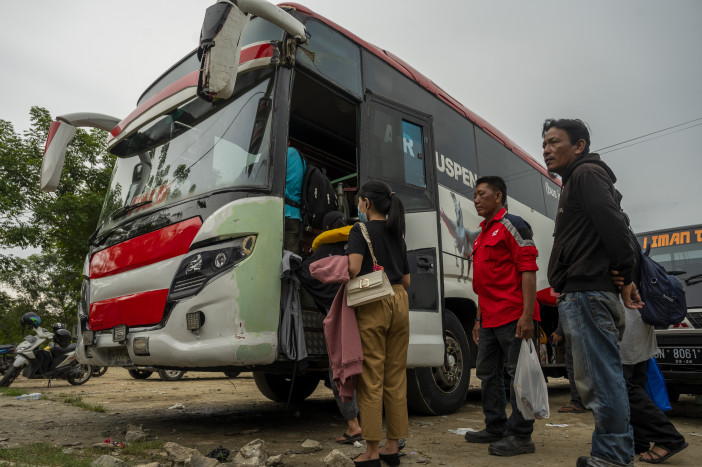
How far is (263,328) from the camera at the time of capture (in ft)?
11.2

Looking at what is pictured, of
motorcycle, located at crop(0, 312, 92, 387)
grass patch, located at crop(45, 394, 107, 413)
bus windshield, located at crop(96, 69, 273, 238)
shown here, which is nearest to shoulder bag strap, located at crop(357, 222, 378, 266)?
bus windshield, located at crop(96, 69, 273, 238)

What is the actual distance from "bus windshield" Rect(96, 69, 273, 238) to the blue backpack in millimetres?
2588

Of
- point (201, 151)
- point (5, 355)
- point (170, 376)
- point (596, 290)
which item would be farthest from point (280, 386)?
point (5, 355)

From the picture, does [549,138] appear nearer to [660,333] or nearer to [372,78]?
[372,78]

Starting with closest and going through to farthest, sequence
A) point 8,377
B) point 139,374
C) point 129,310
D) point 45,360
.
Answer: point 129,310 < point 8,377 < point 45,360 < point 139,374

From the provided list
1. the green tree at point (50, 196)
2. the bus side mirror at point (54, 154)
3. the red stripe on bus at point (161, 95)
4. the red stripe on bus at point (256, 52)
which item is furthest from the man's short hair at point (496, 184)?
the green tree at point (50, 196)

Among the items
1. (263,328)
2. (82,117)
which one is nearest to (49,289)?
(82,117)

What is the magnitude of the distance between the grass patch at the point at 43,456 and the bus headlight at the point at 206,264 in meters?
1.09

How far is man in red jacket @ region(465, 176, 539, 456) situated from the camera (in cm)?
336

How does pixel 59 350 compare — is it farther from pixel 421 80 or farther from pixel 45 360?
pixel 421 80

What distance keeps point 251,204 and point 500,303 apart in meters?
1.86

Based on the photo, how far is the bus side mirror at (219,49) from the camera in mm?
3035

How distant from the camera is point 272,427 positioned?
4.39m

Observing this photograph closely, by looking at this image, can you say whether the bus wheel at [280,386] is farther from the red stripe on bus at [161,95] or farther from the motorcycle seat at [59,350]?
the motorcycle seat at [59,350]
